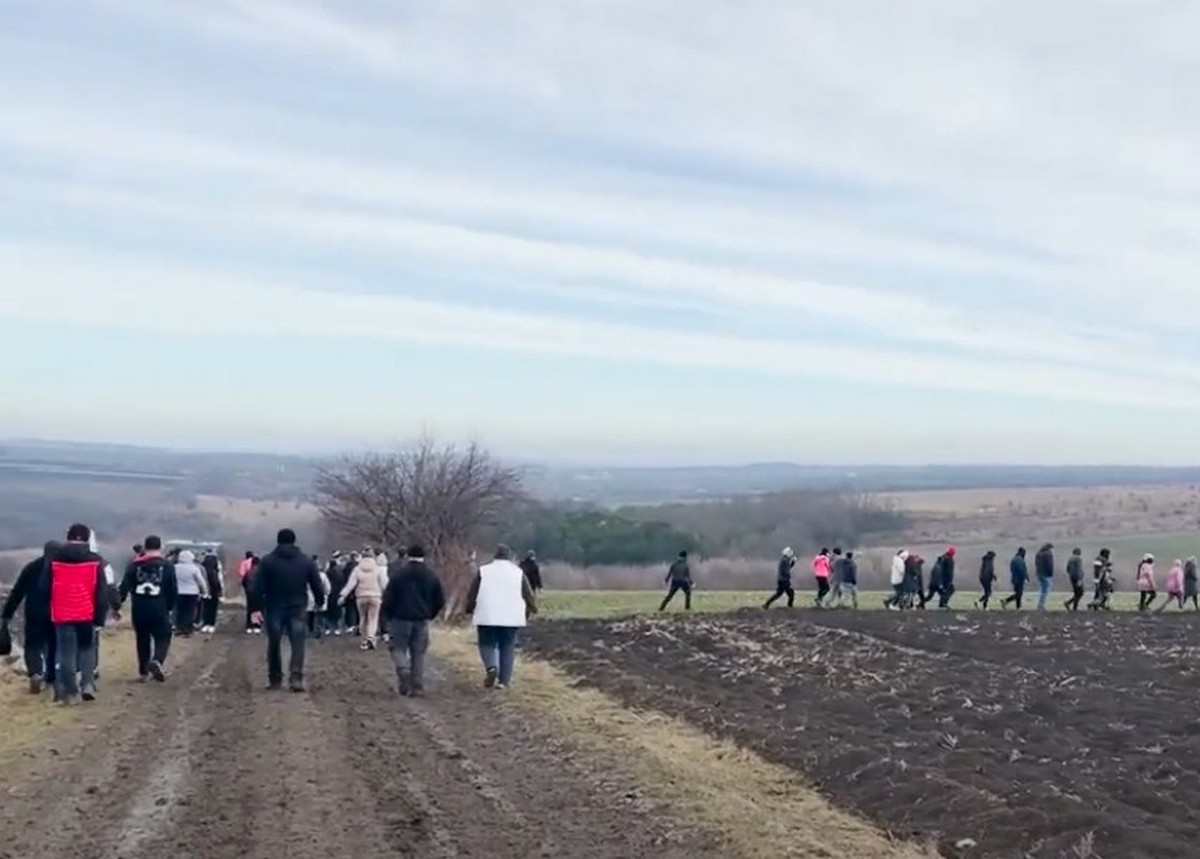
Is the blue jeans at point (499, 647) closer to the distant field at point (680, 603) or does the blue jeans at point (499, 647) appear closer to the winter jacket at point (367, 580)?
the winter jacket at point (367, 580)

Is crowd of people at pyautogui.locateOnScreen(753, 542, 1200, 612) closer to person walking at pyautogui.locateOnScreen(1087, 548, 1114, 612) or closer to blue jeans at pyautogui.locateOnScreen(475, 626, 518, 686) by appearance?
person walking at pyautogui.locateOnScreen(1087, 548, 1114, 612)

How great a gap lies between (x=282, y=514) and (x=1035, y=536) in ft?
174

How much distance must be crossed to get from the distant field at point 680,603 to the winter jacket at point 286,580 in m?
22.1

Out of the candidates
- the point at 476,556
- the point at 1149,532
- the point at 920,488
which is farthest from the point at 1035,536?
the point at 476,556

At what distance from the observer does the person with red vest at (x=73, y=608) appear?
1788 cm

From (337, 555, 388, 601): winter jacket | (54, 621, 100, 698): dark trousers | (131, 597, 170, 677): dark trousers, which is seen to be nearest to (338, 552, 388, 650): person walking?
(337, 555, 388, 601): winter jacket

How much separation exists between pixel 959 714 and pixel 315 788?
7405 mm

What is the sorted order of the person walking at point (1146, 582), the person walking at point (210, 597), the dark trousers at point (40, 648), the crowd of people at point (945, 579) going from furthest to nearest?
the person walking at point (1146, 582)
the crowd of people at point (945, 579)
the person walking at point (210, 597)
the dark trousers at point (40, 648)

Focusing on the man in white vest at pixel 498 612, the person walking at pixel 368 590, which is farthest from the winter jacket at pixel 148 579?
the person walking at pixel 368 590

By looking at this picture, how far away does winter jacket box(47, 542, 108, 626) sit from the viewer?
17.9 metres

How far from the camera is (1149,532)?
10456 centimetres

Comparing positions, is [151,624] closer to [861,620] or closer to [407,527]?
[861,620]

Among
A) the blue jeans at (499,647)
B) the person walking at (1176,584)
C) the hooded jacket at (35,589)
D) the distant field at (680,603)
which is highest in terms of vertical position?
the hooded jacket at (35,589)

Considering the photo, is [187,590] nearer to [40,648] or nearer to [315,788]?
[40,648]
